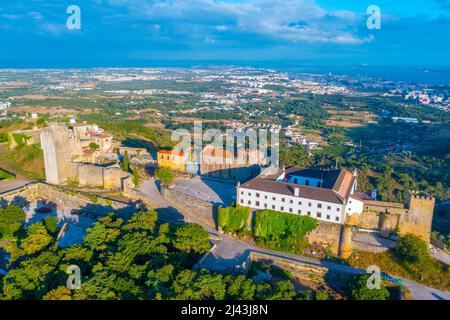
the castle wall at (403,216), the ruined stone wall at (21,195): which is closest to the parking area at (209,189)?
the castle wall at (403,216)

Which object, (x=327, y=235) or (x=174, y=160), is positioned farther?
(x=174, y=160)

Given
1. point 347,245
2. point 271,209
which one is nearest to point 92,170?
point 271,209

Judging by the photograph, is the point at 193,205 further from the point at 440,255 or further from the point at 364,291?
the point at 440,255

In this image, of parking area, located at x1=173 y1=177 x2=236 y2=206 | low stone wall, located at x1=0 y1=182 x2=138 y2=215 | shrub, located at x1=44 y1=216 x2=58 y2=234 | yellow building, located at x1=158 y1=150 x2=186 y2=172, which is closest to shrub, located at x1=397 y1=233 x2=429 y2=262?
parking area, located at x1=173 y1=177 x2=236 y2=206

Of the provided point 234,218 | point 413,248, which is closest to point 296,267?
point 234,218

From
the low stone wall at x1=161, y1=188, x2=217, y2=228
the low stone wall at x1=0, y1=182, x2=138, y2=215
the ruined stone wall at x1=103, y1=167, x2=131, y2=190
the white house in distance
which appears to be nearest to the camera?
the white house in distance

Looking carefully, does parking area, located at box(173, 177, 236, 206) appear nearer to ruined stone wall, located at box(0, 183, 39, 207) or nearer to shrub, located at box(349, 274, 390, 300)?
shrub, located at box(349, 274, 390, 300)

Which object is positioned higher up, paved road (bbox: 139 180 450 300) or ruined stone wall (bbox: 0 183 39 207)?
ruined stone wall (bbox: 0 183 39 207)
